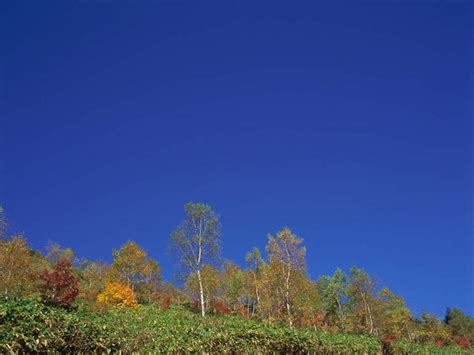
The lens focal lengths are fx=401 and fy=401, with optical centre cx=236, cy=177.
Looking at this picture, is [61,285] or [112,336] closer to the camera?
[112,336]

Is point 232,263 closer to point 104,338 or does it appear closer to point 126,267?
point 126,267

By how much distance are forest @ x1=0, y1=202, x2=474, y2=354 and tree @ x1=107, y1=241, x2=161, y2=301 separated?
15cm

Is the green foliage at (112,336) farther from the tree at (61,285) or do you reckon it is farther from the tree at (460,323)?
the tree at (460,323)

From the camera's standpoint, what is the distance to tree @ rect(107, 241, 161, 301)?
60125 millimetres

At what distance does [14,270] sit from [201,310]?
21190 mm

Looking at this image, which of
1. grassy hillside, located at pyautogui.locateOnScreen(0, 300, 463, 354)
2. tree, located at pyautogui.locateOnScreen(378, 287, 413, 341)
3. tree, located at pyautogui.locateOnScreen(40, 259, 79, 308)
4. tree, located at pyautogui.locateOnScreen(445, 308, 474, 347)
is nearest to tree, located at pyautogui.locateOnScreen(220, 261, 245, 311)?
tree, located at pyautogui.locateOnScreen(378, 287, 413, 341)

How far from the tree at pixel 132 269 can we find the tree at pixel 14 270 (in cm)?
1628

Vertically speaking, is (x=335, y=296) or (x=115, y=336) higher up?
(x=335, y=296)

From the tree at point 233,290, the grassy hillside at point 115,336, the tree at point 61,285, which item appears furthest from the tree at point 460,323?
the tree at point 61,285

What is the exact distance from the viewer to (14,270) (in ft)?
143

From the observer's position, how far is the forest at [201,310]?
55.1 feet

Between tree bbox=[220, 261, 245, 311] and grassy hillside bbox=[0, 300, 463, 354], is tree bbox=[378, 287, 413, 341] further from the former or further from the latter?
grassy hillside bbox=[0, 300, 463, 354]

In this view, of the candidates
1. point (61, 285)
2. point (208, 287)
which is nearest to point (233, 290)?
point (208, 287)

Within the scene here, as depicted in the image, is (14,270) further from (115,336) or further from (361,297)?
(361,297)
